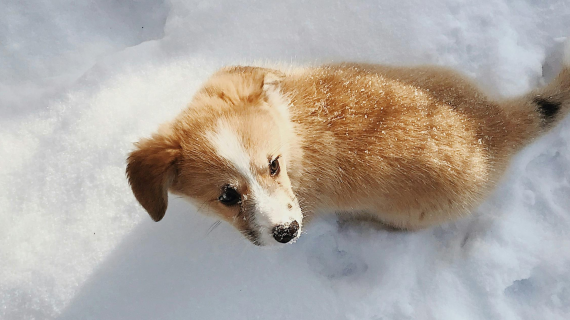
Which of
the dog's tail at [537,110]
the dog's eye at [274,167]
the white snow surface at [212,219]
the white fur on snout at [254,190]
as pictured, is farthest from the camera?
the white snow surface at [212,219]

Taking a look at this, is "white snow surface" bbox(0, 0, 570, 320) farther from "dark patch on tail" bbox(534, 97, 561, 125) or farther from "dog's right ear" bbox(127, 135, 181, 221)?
"dog's right ear" bbox(127, 135, 181, 221)

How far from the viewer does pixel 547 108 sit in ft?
7.68

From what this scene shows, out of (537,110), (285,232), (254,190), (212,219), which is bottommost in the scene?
(212,219)

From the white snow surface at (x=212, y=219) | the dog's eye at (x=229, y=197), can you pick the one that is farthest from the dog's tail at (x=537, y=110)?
the dog's eye at (x=229, y=197)

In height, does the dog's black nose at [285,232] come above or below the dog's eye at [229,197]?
below

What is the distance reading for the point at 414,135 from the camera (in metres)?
2.12

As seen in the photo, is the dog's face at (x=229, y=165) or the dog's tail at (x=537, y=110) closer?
the dog's face at (x=229, y=165)

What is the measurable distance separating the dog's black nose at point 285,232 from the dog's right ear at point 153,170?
1.80 ft

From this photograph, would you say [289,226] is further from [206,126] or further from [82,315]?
[82,315]

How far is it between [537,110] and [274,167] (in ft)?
5.01

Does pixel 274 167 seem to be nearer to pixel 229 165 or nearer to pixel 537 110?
pixel 229 165

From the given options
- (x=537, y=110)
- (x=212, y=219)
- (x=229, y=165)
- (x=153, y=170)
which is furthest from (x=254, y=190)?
(x=537, y=110)

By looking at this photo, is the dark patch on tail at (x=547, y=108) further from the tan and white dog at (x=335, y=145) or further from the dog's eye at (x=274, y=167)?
the dog's eye at (x=274, y=167)

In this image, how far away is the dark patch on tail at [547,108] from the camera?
2.33 meters
